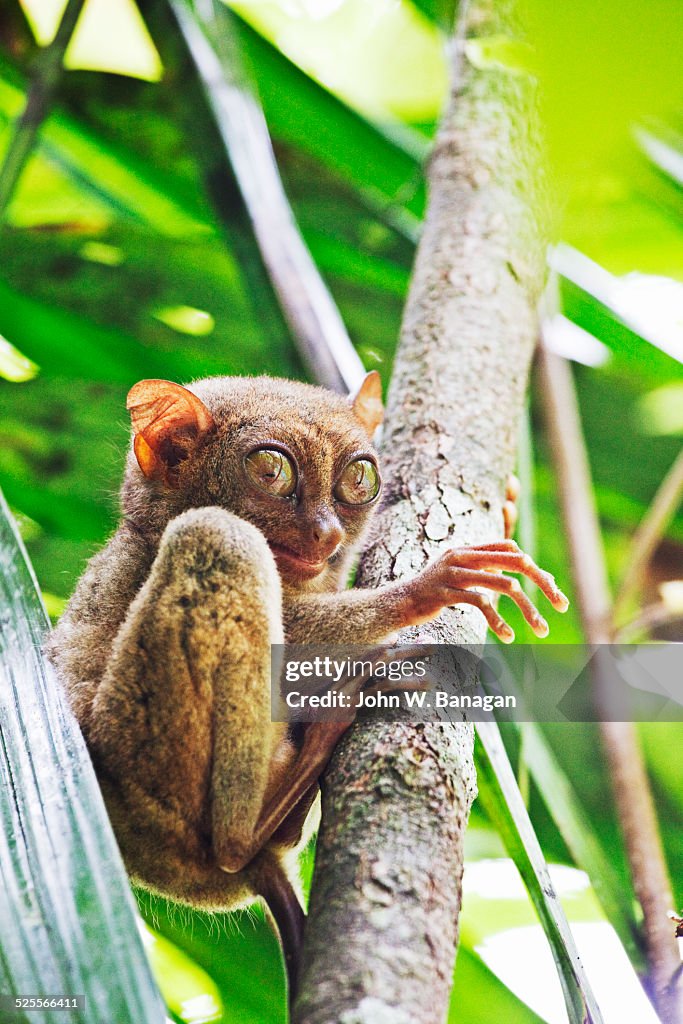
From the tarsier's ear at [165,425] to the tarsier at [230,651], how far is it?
0.03 feet

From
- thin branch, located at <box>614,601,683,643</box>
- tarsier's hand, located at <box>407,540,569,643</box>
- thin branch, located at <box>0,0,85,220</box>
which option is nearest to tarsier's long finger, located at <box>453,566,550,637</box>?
tarsier's hand, located at <box>407,540,569,643</box>

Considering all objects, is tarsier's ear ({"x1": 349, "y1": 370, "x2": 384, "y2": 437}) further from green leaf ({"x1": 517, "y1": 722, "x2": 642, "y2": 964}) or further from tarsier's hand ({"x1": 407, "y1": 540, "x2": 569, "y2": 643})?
green leaf ({"x1": 517, "y1": 722, "x2": 642, "y2": 964})

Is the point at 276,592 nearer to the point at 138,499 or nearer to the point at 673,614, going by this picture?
the point at 138,499

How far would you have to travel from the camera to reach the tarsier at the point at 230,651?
1854 millimetres

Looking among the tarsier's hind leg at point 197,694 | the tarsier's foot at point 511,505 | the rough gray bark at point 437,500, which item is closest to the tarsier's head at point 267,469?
the rough gray bark at point 437,500

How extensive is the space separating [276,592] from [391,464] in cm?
54

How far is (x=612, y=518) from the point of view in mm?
3703

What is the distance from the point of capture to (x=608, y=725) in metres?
2.90

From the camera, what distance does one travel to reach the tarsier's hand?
1.86 metres

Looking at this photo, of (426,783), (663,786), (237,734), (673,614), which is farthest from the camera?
(663,786)

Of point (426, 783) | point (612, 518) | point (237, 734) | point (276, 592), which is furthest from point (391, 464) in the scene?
point (612, 518)

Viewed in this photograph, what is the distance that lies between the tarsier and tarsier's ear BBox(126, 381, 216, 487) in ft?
0.03

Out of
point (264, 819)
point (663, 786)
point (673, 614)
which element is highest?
point (673, 614)

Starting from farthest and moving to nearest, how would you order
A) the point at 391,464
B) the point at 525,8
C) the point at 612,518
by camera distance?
the point at 612,518 → the point at 391,464 → the point at 525,8
